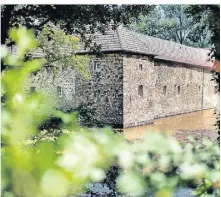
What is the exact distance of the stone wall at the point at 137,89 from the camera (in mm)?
1939

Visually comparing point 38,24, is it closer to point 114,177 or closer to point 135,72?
point 135,72

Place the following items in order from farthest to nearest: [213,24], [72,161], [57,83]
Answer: [57,83] < [213,24] < [72,161]

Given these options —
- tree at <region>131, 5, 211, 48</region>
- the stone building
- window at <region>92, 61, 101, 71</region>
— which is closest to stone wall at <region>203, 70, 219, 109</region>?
the stone building

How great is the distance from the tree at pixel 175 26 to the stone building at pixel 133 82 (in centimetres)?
4

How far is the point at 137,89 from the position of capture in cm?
207

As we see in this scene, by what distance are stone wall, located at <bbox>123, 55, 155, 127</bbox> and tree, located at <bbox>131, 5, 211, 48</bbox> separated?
0.71ft

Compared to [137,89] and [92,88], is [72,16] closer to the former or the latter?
[92,88]

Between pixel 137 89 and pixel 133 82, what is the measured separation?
0.17ft

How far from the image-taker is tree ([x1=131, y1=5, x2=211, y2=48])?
5.12 feet

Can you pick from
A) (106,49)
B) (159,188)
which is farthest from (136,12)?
(159,188)

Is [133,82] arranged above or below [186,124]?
above

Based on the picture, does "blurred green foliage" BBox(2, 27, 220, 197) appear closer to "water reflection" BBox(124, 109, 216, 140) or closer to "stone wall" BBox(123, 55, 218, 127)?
"water reflection" BBox(124, 109, 216, 140)

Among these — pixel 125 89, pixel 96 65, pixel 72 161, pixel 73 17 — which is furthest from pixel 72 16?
pixel 72 161

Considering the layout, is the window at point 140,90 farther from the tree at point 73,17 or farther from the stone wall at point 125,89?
the tree at point 73,17
